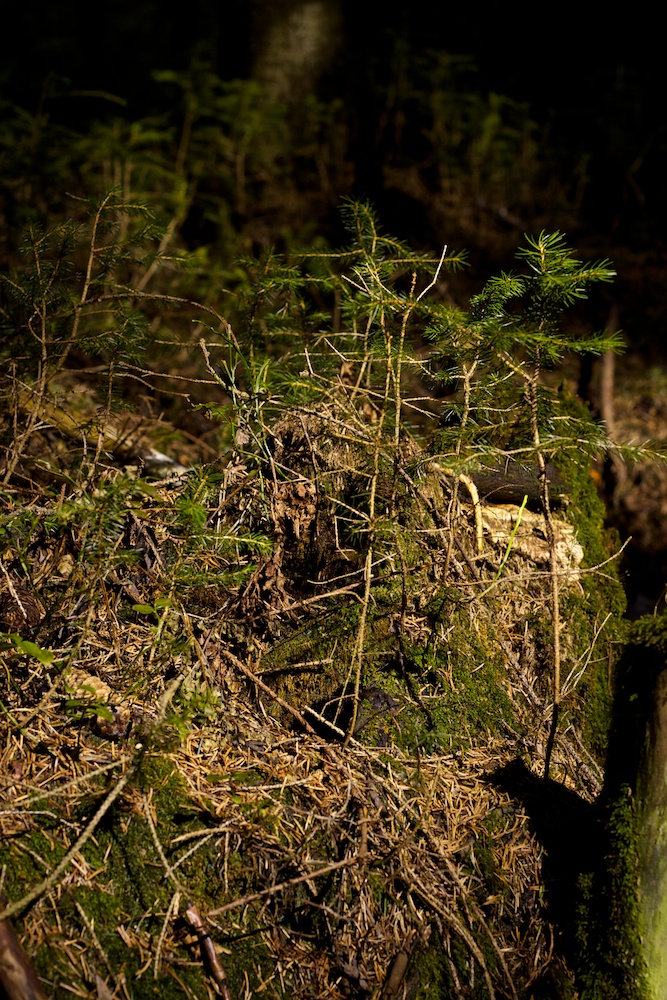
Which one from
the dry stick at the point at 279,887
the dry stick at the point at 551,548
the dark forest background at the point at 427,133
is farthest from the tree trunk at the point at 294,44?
the dry stick at the point at 279,887

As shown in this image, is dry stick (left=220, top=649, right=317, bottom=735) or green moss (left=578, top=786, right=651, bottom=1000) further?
dry stick (left=220, top=649, right=317, bottom=735)

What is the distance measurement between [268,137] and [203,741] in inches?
274

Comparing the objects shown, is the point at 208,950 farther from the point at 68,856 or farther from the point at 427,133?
the point at 427,133

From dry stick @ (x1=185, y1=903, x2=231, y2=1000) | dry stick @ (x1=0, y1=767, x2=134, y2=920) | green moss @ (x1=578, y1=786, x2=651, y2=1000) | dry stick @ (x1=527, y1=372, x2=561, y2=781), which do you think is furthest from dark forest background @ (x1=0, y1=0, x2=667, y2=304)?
dry stick @ (x1=185, y1=903, x2=231, y2=1000)

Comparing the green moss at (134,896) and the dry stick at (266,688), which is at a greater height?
the dry stick at (266,688)

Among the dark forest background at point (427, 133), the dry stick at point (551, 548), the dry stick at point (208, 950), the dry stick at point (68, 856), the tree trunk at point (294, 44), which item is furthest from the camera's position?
the tree trunk at point (294, 44)

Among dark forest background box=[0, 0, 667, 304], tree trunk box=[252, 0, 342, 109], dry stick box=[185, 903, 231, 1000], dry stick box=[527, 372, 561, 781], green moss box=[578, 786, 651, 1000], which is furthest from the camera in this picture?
tree trunk box=[252, 0, 342, 109]

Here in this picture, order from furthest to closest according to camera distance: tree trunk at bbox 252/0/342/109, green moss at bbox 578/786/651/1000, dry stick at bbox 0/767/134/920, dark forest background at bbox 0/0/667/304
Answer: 1. tree trunk at bbox 252/0/342/109
2. dark forest background at bbox 0/0/667/304
3. green moss at bbox 578/786/651/1000
4. dry stick at bbox 0/767/134/920

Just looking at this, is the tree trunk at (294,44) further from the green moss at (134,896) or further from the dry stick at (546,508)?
the green moss at (134,896)

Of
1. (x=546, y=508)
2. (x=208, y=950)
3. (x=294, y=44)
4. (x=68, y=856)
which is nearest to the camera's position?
(x=68, y=856)

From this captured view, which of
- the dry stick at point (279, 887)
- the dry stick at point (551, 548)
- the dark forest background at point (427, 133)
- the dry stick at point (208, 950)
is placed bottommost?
the dry stick at point (208, 950)

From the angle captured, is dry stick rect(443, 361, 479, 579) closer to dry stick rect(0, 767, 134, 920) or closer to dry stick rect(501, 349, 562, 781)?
dry stick rect(501, 349, 562, 781)

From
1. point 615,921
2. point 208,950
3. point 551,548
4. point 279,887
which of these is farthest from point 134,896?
point 551,548

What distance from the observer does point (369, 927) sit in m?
2.08
